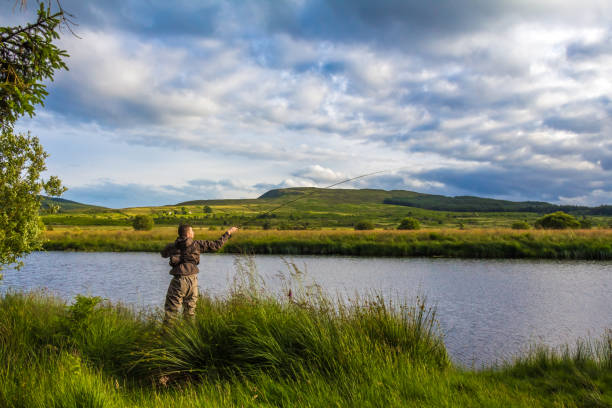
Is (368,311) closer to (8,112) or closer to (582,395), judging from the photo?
(582,395)

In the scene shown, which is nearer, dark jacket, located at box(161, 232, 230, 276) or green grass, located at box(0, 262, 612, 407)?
green grass, located at box(0, 262, 612, 407)

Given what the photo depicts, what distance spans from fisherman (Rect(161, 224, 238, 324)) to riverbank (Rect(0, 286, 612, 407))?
0.46 m

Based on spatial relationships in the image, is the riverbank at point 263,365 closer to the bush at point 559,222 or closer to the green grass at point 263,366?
the green grass at point 263,366

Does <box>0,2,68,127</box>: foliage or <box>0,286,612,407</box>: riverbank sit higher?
<box>0,2,68,127</box>: foliage

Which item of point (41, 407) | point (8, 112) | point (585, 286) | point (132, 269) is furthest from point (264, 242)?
point (41, 407)

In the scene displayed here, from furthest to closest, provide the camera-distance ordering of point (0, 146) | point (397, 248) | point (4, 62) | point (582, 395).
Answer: point (397, 248), point (0, 146), point (4, 62), point (582, 395)

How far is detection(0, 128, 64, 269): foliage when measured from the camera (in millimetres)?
8242

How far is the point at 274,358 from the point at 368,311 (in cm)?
184

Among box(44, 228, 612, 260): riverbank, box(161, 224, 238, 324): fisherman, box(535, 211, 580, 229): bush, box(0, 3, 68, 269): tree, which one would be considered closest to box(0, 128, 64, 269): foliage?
box(0, 3, 68, 269): tree

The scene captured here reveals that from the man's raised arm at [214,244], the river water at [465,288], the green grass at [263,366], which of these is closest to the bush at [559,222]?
the river water at [465,288]

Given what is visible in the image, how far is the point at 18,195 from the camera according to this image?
27.8 ft

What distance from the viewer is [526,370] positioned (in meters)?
7.06

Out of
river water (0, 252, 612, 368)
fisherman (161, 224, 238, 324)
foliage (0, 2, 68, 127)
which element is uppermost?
foliage (0, 2, 68, 127)

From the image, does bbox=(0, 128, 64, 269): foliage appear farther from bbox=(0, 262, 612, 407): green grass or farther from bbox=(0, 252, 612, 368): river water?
bbox=(0, 252, 612, 368): river water
